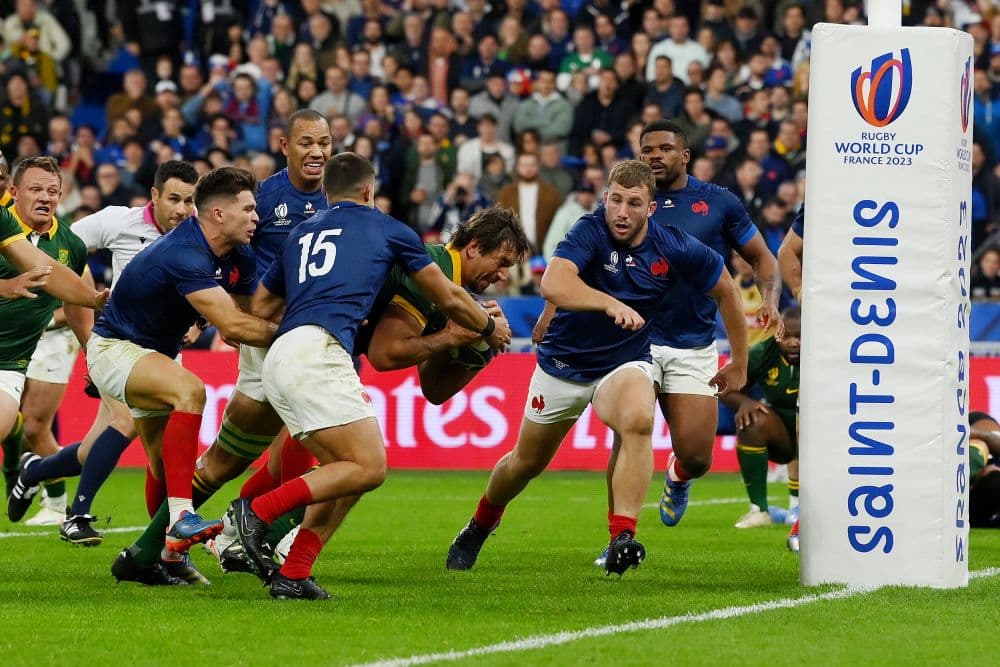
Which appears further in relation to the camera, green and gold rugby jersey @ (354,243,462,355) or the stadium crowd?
the stadium crowd

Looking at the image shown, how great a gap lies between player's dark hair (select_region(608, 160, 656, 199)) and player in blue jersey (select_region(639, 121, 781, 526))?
1242 millimetres

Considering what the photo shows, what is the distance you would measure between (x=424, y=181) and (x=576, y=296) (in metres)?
11.9

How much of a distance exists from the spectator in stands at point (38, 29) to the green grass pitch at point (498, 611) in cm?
1389

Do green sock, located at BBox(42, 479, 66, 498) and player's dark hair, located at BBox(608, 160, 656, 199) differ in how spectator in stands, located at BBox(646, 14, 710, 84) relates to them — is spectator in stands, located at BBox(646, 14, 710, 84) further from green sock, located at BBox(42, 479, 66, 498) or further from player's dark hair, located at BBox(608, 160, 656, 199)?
player's dark hair, located at BBox(608, 160, 656, 199)

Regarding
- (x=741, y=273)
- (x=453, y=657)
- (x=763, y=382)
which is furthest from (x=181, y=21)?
(x=453, y=657)

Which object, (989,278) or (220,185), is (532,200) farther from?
(220,185)

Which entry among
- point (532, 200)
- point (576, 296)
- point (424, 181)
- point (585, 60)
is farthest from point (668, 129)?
point (585, 60)

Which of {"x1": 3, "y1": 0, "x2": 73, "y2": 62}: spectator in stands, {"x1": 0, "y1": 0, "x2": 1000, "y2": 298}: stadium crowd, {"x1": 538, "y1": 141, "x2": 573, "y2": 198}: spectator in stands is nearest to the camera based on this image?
{"x1": 0, "y1": 0, "x2": 1000, "y2": 298}: stadium crowd

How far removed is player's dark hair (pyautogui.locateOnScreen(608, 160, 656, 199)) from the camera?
9.00 m

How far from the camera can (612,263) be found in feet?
30.5

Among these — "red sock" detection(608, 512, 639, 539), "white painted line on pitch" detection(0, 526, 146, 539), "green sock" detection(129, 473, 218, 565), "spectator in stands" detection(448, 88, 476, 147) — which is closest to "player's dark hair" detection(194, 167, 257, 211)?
"green sock" detection(129, 473, 218, 565)

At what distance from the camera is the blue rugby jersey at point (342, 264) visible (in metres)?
7.87

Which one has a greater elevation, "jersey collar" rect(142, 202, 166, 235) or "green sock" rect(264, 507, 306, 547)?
"jersey collar" rect(142, 202, 166, 235)

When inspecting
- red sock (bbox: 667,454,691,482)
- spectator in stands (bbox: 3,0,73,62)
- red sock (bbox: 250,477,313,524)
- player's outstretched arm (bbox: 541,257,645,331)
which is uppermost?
spectator in stands (bbox: 3,0,73,62)
